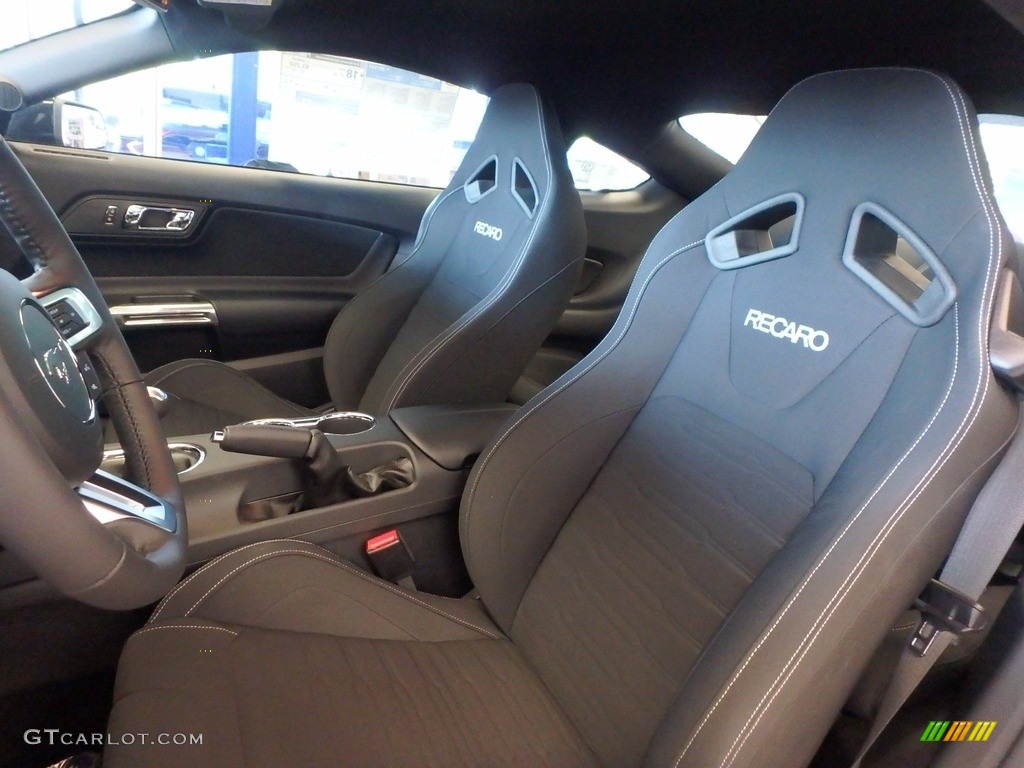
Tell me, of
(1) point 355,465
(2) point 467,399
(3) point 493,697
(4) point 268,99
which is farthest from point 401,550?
(4) point 268,99

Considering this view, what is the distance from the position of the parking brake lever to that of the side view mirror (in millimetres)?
964

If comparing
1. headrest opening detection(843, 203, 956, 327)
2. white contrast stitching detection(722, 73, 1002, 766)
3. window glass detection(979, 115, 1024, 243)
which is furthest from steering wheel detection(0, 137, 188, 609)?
window glass detection(979, 115, 1024, 243)

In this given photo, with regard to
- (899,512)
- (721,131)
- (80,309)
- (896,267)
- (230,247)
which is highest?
(721,131)

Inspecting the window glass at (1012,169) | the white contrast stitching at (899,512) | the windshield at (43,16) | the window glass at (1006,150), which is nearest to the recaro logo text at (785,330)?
the white contrast stitching at (899,512)

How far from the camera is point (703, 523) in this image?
34.9 inches

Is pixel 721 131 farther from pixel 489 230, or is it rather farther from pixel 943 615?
pixel 943 615

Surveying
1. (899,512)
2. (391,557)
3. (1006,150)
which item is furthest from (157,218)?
(1006,150)

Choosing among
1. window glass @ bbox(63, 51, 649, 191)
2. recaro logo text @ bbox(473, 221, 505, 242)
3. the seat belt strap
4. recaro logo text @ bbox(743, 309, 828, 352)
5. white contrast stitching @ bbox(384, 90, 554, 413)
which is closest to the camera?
the seat belt strap

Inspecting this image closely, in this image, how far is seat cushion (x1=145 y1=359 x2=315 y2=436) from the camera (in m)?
1.48

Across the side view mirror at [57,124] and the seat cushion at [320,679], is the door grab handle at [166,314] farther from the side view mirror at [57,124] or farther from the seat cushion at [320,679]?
the seat cushion at [320,679]

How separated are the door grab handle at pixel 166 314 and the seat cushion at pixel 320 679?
96 cm

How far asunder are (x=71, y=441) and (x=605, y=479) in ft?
2.20

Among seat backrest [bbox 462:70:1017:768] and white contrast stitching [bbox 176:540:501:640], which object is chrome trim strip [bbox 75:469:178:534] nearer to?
white contrast stitching [bbox 176:540:501:640]

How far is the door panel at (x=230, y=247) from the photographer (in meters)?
1.65
